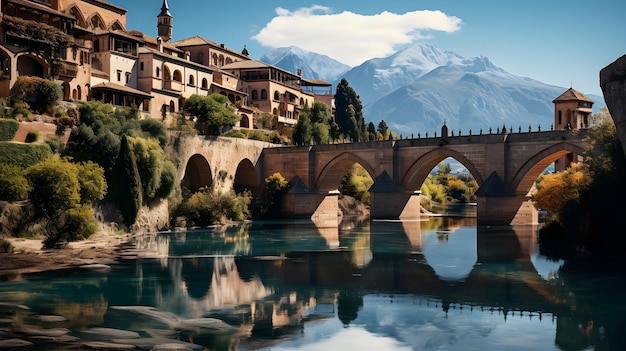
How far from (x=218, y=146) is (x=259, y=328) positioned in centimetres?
3885

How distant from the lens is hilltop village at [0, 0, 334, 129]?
48250mm

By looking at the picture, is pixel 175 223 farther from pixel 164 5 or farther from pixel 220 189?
pixel 164 5

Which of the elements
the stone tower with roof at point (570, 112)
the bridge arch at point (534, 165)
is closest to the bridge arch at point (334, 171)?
the bridge arch at point (534, 165)

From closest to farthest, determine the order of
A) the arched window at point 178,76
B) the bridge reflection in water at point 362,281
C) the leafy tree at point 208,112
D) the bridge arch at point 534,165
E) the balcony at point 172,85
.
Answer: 1. the bridge reflection in water at point 362,281
2. the bridge arch at point 534,165
3. the leafy tree at point 208,112
4. the balcony at point 172,85
5. the arched window at point 178,76

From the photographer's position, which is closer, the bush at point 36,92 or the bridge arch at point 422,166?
the bush at point 36,92

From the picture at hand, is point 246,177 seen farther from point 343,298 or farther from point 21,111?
point 343,298

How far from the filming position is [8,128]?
37.9 metres

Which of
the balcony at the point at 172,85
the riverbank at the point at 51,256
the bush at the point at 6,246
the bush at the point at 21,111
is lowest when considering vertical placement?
the riverbank at the point at 51,256

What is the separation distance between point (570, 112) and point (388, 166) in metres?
19.4

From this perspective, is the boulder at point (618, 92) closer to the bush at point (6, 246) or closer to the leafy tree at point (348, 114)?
the bush at point (6, 246)

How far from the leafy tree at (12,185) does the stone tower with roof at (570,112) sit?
45.7 metres

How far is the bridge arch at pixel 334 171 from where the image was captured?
59.1 metres

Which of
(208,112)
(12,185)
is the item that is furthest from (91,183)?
(208,112)

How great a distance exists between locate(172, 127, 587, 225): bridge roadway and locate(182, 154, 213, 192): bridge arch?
0.26 ft
